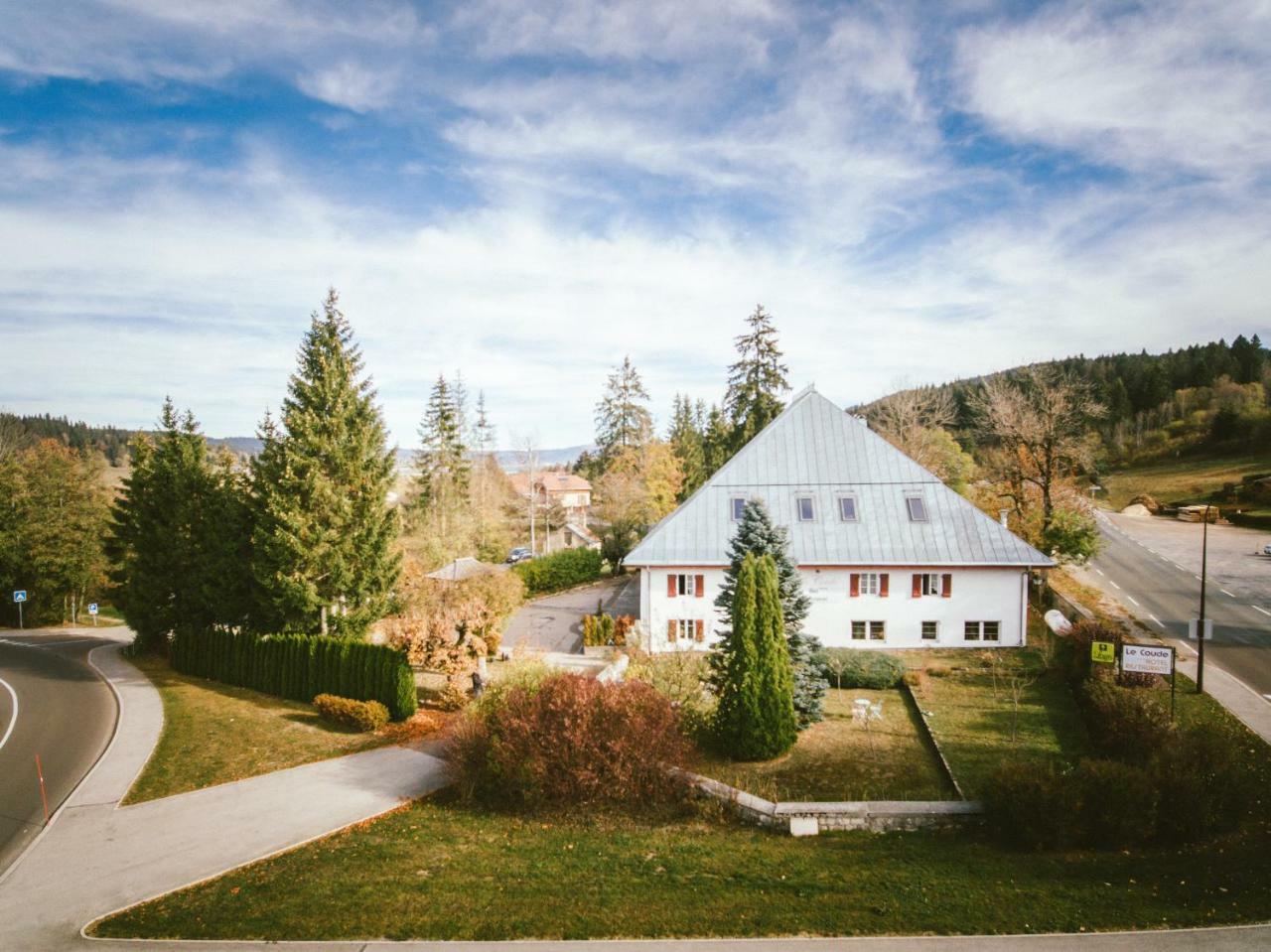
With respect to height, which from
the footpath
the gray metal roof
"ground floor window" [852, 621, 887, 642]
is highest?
the gray metal roof

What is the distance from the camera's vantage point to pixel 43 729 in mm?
19953

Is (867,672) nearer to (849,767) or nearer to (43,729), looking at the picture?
(849,767)

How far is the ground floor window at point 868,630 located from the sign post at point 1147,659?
10.3m

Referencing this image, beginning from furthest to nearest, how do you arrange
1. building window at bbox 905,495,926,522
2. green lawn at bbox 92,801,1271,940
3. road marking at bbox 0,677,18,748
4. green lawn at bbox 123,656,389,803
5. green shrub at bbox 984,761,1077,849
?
1. building window at bbox 905,495,926,522
2. road marking at bbox 0,677,18,748
3. green lawn at bbox 123,656,389,803
4. green shrub at bbox 984,761,1077,849
5. green lawn at bbox 92,801,1271,940

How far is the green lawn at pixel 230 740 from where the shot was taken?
15.8m

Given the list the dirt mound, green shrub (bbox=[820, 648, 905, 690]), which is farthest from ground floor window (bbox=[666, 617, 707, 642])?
the dirt mound

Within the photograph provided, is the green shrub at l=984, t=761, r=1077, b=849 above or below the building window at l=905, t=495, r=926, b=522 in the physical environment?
below

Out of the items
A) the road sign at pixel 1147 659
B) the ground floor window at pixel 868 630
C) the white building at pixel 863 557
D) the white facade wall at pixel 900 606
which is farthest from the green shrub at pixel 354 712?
the road sign at pixel 1147 659

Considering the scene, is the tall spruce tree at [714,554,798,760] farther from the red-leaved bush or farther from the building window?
the building window

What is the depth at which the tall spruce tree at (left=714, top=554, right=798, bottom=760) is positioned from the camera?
15648 mm

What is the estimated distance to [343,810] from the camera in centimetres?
1379

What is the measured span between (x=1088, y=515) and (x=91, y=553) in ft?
188

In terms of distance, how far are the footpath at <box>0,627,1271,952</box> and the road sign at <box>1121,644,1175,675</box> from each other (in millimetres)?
9336

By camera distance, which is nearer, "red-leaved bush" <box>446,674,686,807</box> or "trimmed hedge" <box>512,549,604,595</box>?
"red-leaved bush" <box>446,674,686,807</box>
